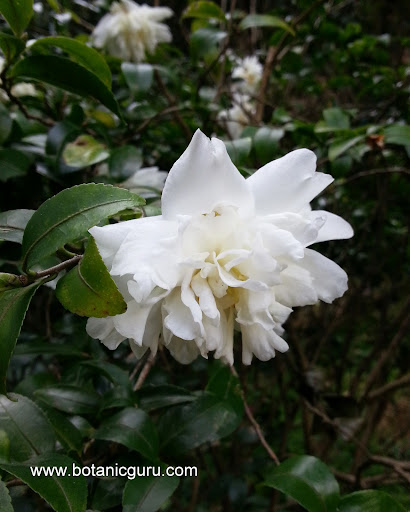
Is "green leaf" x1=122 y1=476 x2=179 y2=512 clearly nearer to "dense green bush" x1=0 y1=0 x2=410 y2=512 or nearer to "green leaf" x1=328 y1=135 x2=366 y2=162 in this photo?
"dense green bush" x1=0 y1=0 x2=410 y2=512

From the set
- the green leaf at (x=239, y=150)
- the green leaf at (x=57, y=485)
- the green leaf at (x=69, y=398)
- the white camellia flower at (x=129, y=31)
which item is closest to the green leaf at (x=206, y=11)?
the white camellia flower at (x=129, y=31)

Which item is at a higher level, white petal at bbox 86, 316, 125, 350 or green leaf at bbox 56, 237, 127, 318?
green leaf at bbox 56, 237, 127, 318

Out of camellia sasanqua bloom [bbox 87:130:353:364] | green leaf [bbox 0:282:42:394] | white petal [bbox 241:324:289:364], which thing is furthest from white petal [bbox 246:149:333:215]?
green leaf [bbox 0:282:42:394]

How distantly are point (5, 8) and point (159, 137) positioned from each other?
1.88 ft

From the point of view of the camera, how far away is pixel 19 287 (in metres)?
0.42

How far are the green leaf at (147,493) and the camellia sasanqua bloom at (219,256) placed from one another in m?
0.16

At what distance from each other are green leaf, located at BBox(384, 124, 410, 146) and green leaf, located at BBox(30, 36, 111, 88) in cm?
48

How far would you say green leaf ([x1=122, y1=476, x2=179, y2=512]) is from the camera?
1.55ft

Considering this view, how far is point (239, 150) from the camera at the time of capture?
0.73m

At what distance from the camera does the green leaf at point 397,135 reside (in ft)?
2.50

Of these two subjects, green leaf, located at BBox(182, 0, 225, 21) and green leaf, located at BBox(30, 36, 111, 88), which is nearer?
green leaf, located at BBox(30, 36, 111, 88)

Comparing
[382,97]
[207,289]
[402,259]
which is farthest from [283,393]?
[207,289]

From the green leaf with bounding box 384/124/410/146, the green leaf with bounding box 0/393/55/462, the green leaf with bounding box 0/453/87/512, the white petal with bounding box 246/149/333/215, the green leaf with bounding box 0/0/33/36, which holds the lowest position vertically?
the green leaf with bounding box 0/393/55/462

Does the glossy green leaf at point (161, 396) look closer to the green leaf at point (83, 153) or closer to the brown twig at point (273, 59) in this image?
the green leaf at point (83, 153)
